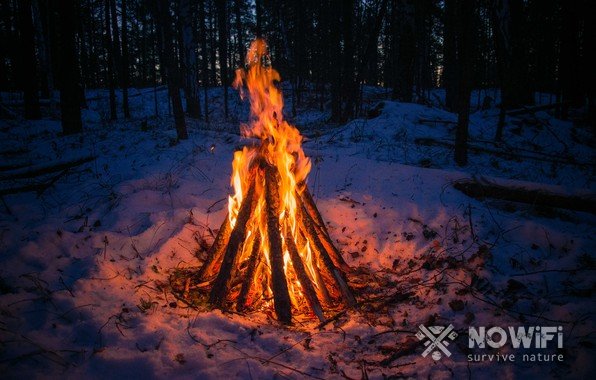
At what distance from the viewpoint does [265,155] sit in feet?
12.3

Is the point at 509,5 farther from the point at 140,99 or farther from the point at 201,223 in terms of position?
the point at 140,99

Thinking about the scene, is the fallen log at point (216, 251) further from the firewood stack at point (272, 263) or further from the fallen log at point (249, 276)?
the fallen log at point (249, 276)

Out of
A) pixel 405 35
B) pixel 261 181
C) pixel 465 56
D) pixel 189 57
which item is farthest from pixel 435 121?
pixel 189 57

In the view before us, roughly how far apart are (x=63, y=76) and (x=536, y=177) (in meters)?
12.7

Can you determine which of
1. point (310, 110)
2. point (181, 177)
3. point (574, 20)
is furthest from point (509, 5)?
point (310, 110)

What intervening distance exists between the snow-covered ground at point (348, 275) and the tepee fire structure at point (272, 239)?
32 centimetres

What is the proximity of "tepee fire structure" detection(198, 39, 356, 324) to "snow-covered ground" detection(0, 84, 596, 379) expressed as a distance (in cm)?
32

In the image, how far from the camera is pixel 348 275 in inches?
151

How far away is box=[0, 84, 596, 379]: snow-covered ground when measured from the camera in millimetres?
2258

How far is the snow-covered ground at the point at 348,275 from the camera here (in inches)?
88.9

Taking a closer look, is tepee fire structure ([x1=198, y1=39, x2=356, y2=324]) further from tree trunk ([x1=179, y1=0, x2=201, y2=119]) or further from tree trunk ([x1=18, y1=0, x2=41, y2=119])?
tree trunk ([x1=18, y1=0, x2=41, y2=119])

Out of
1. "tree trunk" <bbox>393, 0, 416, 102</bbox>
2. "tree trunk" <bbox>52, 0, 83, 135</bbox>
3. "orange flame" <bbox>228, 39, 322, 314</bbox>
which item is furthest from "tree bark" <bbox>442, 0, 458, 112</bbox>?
"tree trunk" <bbox>52, 0, 83, 135</bbox>

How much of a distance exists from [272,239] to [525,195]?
3346 millimetres

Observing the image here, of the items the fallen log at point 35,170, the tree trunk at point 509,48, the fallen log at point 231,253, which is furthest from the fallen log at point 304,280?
the tree trunk at point 509,48
